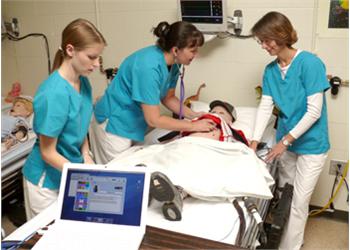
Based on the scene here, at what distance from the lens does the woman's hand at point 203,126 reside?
2055 mm

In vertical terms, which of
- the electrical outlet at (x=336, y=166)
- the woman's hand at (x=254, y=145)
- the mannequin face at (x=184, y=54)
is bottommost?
the electrical outlet at (x=336, y=166)

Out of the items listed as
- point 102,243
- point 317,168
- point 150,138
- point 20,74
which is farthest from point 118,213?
point 20,74

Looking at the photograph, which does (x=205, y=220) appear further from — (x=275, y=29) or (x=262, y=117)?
(x=275, y=29)

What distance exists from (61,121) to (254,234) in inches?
37.9

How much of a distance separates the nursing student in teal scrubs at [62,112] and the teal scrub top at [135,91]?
30 centimetres

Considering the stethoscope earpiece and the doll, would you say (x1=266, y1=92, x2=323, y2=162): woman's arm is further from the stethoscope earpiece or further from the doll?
the doll

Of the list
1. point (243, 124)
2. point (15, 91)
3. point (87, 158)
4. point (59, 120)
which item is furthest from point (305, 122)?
point (15, 91)

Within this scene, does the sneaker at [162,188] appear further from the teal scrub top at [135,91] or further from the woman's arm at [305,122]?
the woman's arm at [305,122]

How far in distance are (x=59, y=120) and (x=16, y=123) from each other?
121cm

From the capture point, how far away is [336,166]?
2.51 meters

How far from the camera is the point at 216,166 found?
1.71m

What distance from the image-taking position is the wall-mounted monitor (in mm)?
2365

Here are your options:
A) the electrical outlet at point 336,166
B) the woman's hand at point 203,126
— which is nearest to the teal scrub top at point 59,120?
the woman's hand at point 203,126

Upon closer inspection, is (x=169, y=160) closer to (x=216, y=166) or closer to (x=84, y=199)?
(x=216, y=166)
